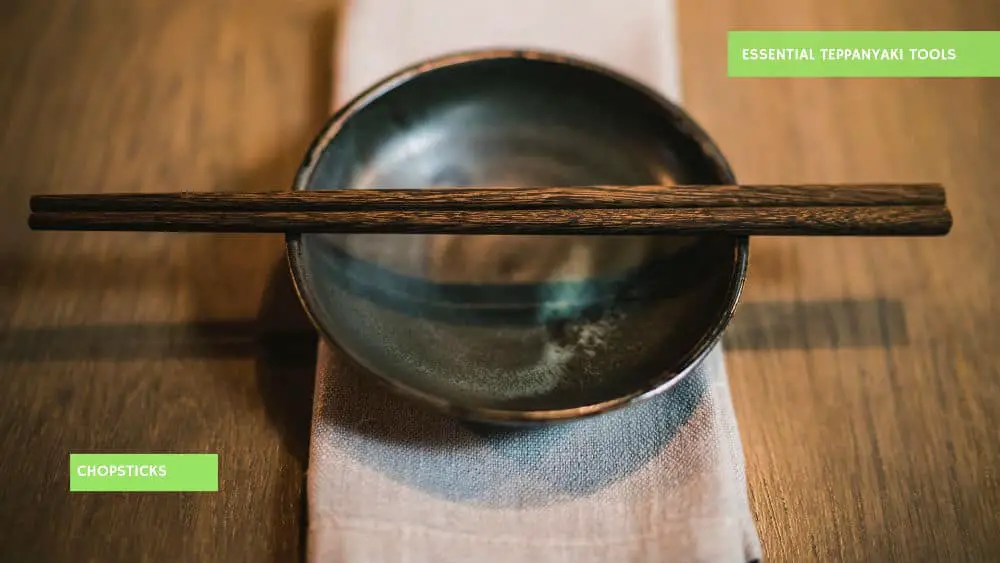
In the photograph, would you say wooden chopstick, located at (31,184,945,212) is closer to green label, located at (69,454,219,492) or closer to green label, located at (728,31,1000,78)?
green label, located at (69,454,219,492)

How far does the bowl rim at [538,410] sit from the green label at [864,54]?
0.96 feet

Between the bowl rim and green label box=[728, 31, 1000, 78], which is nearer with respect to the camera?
the bowl rim

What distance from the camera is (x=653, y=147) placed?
790 millimetres

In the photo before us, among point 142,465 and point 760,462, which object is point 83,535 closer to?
point 142,465

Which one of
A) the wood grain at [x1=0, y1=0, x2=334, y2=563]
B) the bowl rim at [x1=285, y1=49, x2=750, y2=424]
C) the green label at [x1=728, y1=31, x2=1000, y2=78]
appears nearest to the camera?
the bowl rim at [x1=285, y1=49, x2=750, y2=424]

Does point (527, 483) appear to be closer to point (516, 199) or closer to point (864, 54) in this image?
point (516, 199)

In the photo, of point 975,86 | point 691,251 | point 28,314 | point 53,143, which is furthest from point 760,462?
point 53,143

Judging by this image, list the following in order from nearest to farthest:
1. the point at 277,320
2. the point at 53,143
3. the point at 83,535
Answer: the point at 83,535, the point at 277,320, the point at 53,143

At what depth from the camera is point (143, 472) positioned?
698mm

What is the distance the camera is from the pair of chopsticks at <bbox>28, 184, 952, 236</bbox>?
2.14 feet

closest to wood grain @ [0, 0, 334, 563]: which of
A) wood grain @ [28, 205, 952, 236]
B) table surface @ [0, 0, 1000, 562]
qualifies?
table surface @ [0, 0, 1000, 562]

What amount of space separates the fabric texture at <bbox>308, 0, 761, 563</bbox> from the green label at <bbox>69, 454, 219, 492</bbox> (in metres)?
0.13

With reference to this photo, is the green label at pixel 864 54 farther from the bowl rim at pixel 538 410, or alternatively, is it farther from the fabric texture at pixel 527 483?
the fabric texture at pixel 527 483

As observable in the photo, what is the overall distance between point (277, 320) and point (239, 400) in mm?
93
